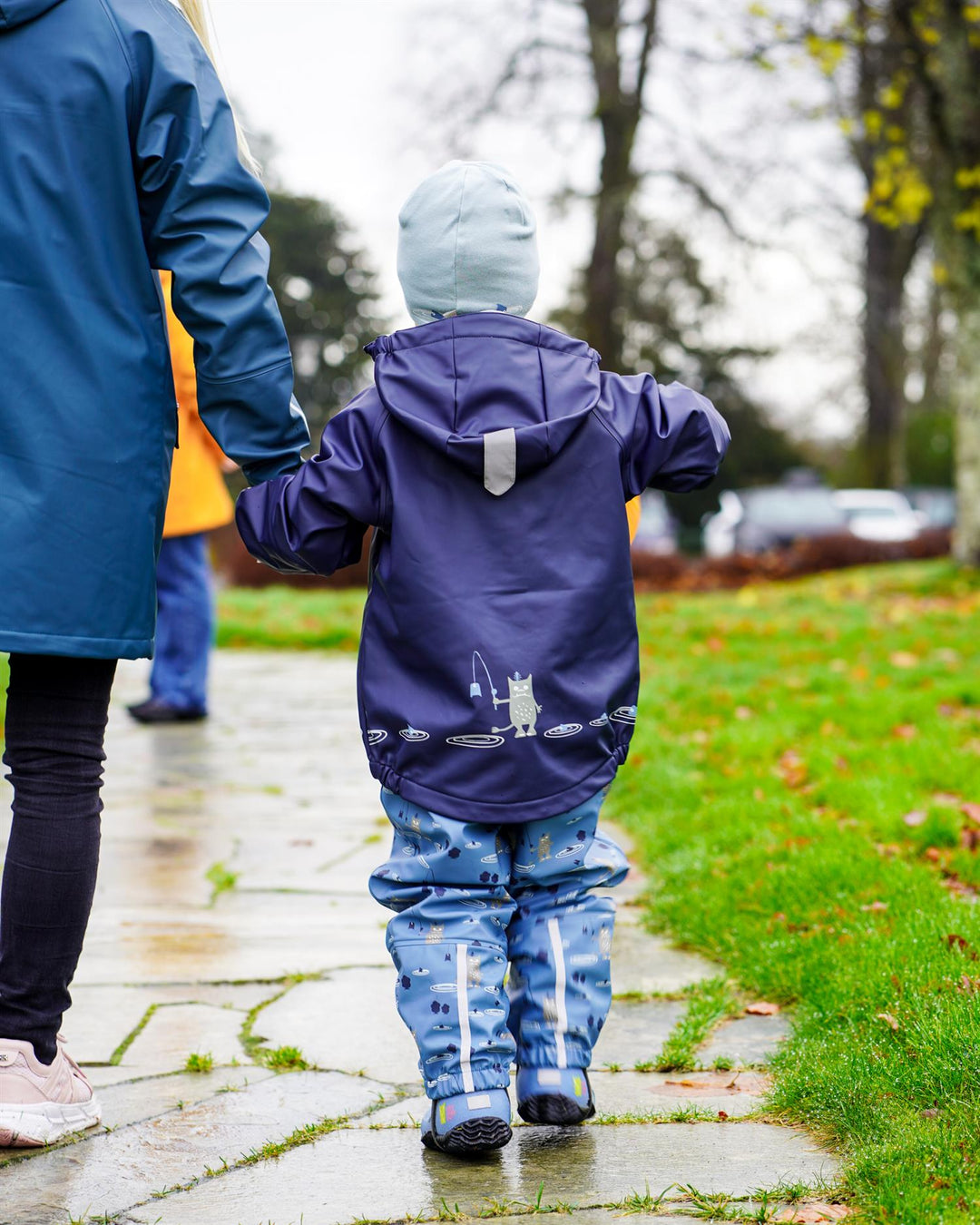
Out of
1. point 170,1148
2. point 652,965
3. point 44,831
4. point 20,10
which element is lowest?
point 652,965

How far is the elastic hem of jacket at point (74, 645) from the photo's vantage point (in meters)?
1.94

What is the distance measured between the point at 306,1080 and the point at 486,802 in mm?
719

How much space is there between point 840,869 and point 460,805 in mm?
1636

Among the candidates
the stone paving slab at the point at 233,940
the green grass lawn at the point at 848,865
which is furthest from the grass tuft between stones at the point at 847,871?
the stone paving slab at the point at 233,940

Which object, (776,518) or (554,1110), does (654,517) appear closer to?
(776,518)

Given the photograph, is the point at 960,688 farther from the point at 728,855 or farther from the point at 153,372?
the point at 153,372

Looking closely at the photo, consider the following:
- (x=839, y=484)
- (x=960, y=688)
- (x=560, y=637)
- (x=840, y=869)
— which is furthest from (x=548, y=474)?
(x=839, y=484)

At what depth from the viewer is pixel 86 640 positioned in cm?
201

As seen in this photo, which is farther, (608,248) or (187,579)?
(608,248)

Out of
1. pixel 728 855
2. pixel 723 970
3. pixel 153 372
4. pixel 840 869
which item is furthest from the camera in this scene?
pixel 728 855

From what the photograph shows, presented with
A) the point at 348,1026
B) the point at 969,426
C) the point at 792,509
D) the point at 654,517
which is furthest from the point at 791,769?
the point at 654,517

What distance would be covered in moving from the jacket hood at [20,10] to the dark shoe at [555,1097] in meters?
1.71

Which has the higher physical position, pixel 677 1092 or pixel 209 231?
pixel 209 231

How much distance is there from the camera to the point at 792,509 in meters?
22.8
